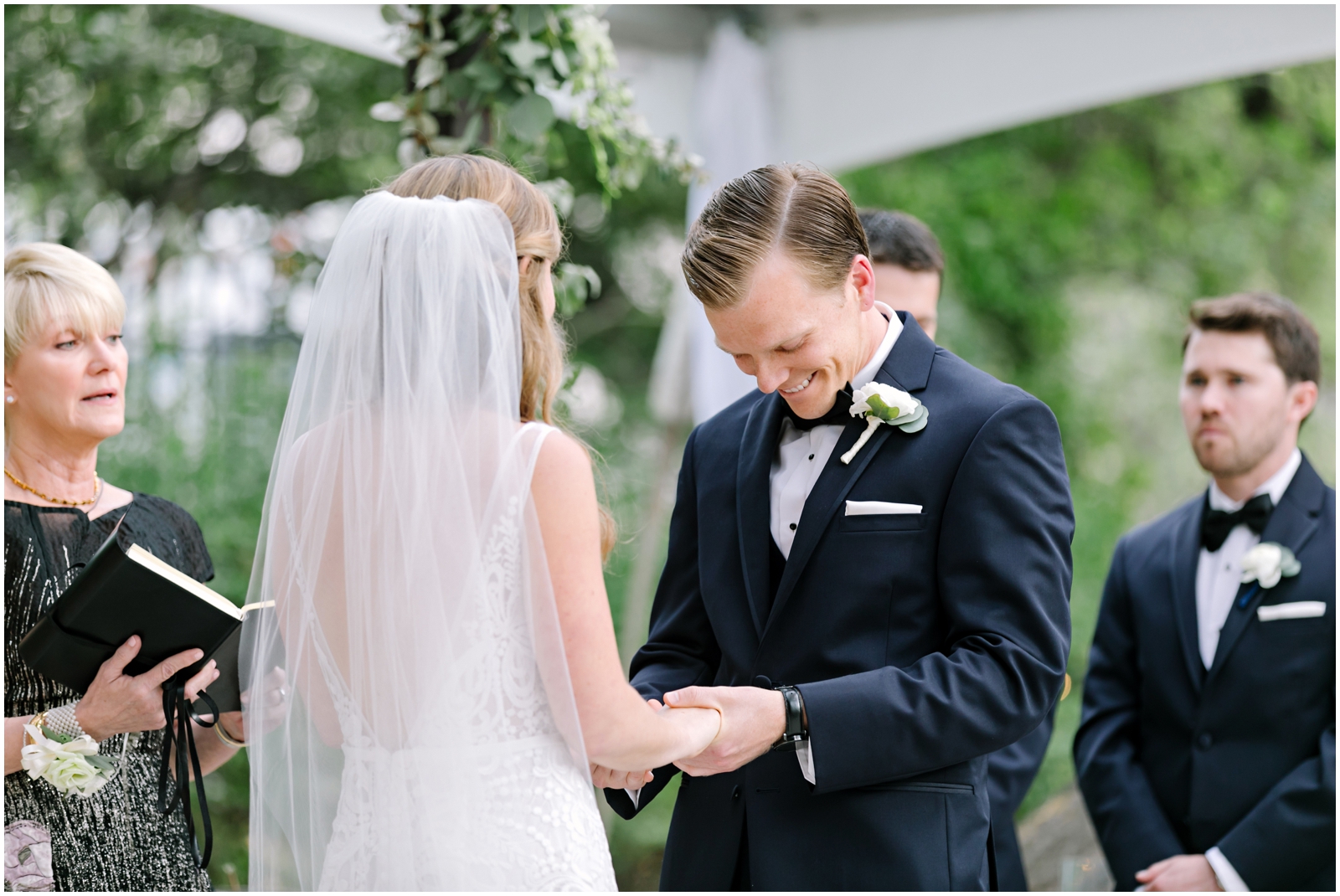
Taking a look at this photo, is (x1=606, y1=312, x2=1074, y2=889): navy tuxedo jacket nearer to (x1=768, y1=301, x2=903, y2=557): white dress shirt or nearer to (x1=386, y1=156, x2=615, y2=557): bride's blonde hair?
(x1=768, y1=301, x2=903, y2=557): white dress shirt

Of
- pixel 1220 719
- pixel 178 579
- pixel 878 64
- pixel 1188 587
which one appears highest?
pixel 878 64

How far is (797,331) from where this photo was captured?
7.66 feet

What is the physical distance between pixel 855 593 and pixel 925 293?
1488mm

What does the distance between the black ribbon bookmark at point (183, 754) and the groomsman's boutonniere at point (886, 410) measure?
1.47m

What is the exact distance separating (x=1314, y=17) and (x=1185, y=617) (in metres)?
1.95

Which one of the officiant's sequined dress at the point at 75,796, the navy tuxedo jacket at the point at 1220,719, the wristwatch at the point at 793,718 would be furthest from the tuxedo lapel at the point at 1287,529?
the officiant's sequined dress at the point at 75,796

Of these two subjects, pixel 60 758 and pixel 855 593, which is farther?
pixel 60 758

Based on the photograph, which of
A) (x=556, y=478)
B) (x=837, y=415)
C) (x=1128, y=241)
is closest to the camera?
(x=556, y=478)

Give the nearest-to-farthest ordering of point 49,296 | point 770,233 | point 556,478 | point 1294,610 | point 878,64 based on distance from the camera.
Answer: point 556,478 → point 770,233 → point 49,296 → point 1294,610 → point 878,64

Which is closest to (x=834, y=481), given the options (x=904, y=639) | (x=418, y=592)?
(x=904, y=639)

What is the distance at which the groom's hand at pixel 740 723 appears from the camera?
7.32 feet

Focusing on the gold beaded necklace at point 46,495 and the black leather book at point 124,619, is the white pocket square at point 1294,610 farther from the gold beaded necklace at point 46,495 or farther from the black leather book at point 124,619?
the gold beaded necklace at point 46,495

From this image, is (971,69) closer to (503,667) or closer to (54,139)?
→ (503,667)

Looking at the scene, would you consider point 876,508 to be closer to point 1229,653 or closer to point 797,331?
point 797,331
